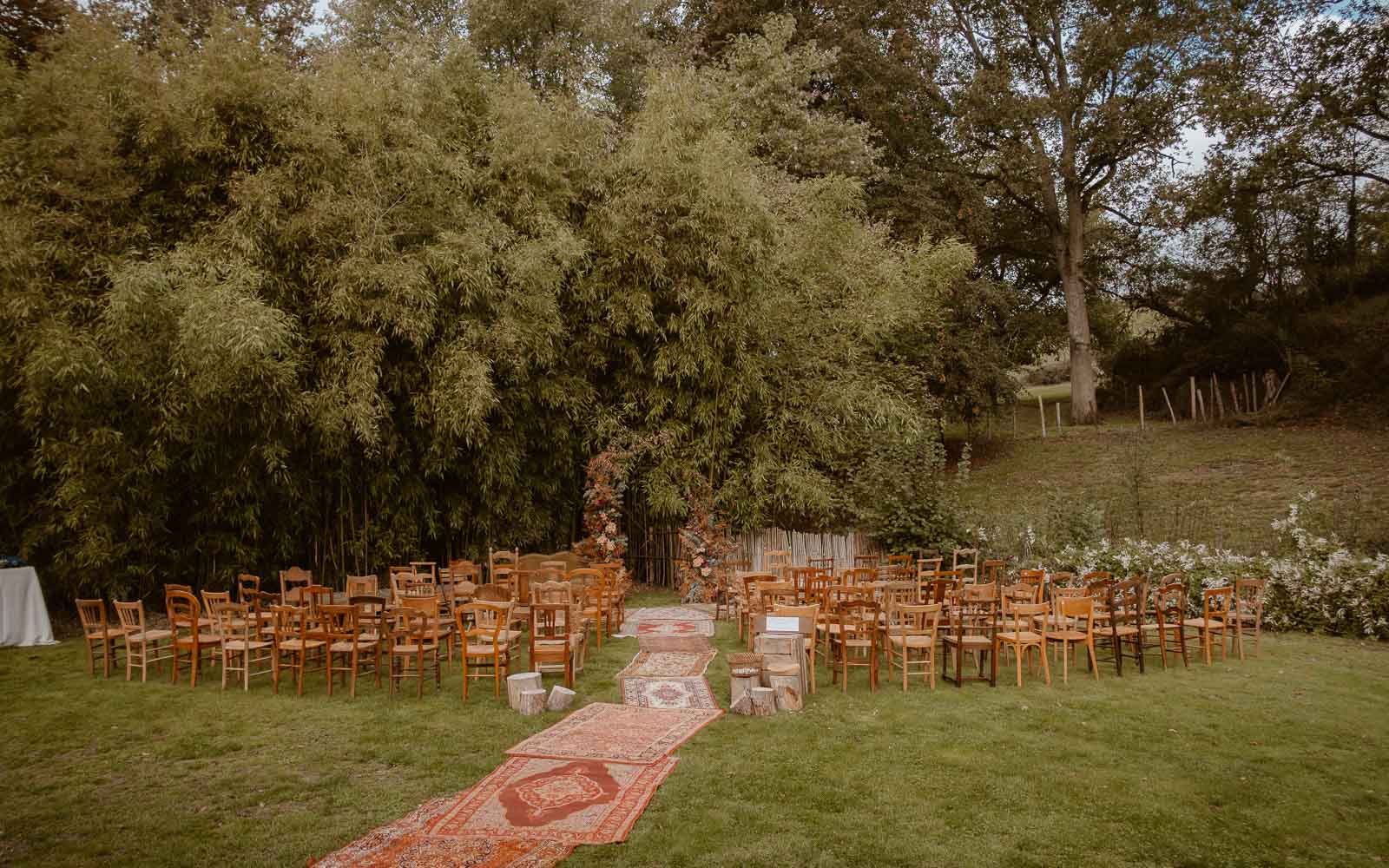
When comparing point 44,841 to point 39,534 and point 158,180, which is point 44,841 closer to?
point 39,534

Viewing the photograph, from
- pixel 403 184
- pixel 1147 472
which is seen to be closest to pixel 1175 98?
pixel 1147 472

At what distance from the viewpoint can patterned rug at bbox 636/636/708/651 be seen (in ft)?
22.9

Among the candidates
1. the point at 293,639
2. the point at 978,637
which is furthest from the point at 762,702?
the point at 293,639

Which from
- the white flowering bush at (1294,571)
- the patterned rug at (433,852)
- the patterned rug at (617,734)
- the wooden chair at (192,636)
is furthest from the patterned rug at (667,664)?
the white flowering bush at (1294,571)

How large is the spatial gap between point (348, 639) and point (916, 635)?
4.02 meters

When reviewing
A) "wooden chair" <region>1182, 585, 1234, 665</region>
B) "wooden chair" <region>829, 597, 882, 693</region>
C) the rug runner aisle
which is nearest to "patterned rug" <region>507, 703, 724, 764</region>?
the rug runner aisle

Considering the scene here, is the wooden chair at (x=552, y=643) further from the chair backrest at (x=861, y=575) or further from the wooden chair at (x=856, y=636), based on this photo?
the chair backrest at (x=861, y=575)

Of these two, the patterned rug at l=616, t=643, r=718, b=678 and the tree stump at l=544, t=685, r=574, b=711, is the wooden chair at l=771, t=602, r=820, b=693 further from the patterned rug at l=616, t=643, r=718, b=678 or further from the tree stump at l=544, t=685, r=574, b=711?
the tree stump at l=544, t=685, r=574, b=711

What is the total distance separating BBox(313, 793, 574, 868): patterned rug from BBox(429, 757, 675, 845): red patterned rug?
0.06 meters

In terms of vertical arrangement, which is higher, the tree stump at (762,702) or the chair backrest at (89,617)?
the chair backrest at (89,617)

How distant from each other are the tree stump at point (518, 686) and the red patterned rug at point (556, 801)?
90 centimetres

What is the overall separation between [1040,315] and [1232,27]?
7022 mm

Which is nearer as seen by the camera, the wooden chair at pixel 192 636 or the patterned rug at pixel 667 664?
the wooden chair at pixel 192 636

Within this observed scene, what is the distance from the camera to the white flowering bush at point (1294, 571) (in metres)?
7.46
